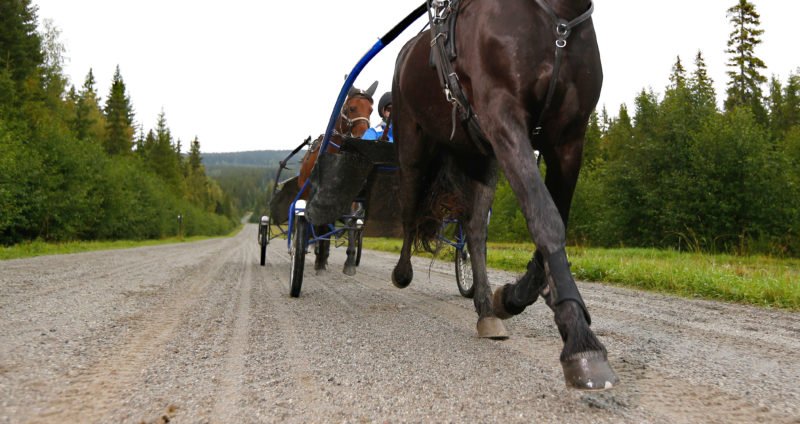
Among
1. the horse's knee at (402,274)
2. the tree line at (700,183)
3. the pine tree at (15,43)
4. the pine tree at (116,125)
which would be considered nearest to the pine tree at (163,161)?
the pine tree at (116,125)

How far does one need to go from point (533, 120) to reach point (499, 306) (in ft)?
3.30

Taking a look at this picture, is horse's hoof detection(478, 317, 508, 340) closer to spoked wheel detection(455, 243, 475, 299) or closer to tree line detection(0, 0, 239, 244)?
spoked wheel detection(455, 243, 475, 299)

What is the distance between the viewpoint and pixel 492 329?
8.52ft

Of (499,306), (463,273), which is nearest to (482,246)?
(499,306)

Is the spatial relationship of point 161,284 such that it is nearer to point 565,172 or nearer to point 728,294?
point 565,172

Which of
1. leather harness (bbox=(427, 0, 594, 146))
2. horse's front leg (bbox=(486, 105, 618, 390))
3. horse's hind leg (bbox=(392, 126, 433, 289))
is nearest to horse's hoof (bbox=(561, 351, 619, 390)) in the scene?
horse's front leg (bbox=(486, 105, 618, 390))

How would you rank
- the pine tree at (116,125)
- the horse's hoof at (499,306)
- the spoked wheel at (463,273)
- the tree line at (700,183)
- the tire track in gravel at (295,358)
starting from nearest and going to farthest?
the tire track in gravel at (295,358) < the horse's hoof at (499,306) < the spoked wheel at (463,273) < the tree line at (700,183) < the pine tree at (116,125)

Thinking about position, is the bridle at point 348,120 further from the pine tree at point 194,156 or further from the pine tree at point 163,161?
the pine tree at point 194,156

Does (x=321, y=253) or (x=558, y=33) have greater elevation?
(x=558, y=33)

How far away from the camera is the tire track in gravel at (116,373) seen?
1.50m

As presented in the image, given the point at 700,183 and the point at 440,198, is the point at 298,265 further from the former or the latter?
the point at 700,183

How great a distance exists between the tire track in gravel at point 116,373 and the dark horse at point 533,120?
152 cm

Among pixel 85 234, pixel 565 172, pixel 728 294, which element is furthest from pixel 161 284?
pixel 85 234

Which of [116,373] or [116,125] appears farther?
[116,125]
